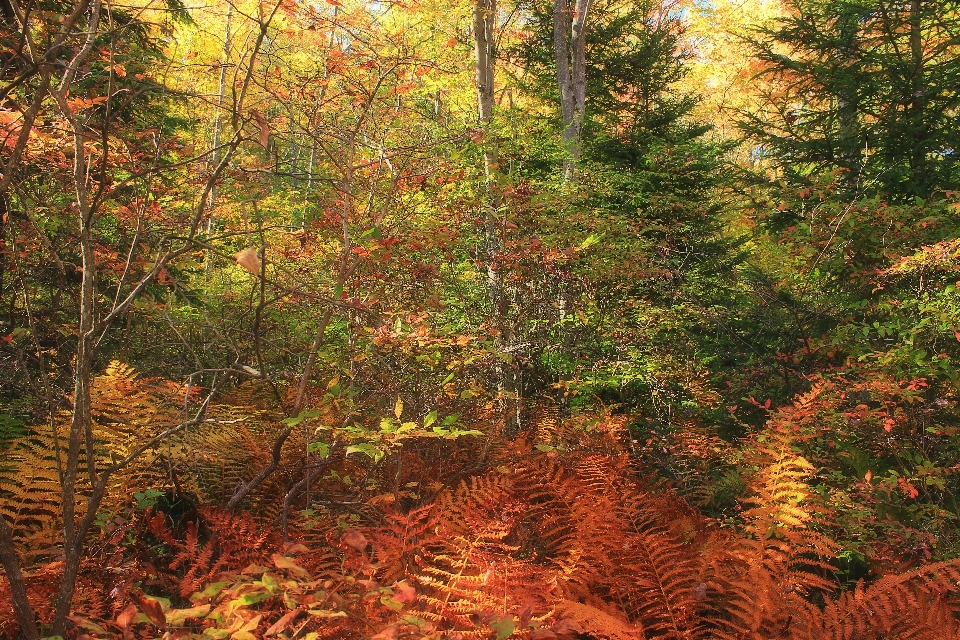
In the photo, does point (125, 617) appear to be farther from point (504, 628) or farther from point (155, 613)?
point (504, 628)

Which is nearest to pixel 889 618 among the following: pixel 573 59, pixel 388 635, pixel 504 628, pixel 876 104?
pixel 504 628

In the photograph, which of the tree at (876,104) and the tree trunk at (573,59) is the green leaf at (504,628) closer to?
the tree at (876,104)

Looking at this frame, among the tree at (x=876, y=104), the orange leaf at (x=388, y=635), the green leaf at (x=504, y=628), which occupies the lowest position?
the orange leaf at (x=388, y=635)

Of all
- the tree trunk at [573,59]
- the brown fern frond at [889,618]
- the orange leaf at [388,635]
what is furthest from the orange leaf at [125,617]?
the tree trunk at [573,59]

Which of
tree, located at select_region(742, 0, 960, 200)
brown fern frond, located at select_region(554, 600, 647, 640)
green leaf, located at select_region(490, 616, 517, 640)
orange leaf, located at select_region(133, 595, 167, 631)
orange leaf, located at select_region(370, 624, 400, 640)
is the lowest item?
brown fern frond, located at select_region(554, 600, 647, 640)

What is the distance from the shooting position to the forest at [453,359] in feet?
7.41

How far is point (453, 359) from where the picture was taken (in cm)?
485

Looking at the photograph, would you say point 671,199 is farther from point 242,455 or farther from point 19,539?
point 19,539

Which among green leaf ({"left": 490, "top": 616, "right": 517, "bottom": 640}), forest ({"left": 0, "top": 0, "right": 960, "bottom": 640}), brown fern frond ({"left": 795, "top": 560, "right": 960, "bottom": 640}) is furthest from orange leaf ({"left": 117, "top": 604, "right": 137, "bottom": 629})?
brown fern frond ({"left": 795, "top": 560, "right": 960, "bottom": 640})

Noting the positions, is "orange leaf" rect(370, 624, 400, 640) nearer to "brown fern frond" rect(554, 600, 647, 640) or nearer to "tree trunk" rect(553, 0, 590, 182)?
"brown fern frond" rect(554, 600, 647, 640)

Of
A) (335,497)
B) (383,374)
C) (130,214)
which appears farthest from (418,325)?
(130,214)

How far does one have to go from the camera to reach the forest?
226cm

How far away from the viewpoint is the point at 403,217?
5105mm

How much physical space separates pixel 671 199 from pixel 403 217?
158 inches
